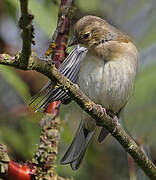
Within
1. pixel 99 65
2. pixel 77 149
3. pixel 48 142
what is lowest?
pixel 77 149

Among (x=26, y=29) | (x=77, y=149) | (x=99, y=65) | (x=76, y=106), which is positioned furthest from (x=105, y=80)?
(x=26, y=29)

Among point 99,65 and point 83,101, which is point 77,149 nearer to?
point 99,65

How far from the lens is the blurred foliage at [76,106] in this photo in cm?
321

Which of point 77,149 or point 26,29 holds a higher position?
point 26,29

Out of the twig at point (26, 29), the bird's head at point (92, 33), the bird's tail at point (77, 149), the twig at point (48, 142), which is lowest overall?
the bird's tail at point (77, 149)

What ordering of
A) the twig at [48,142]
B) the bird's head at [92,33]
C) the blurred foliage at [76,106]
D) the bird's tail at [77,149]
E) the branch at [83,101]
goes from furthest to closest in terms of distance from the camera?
1. the blurred foliage at [76,106]
2. the bird's tail at [77,149]
3. the bird's head at [92,33]
4. the twig at [48,142]
5. the branch at [83,101]

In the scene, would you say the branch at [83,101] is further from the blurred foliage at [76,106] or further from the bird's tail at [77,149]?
the bird's tail at [77,149]

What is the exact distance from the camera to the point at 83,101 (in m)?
1.97

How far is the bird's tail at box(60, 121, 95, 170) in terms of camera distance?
10.1 feet

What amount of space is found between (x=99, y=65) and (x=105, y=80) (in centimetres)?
12

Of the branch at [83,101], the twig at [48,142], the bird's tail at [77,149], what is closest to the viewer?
the branch at [83,101]

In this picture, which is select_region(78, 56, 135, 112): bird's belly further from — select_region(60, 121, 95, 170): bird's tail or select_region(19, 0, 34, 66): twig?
select_region(19, 0, 34, 66): twig

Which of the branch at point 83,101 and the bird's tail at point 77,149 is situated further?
the bird's tail at point 77,149

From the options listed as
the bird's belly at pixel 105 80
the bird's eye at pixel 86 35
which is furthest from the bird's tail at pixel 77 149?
the bird's eye at pixel 86 35
